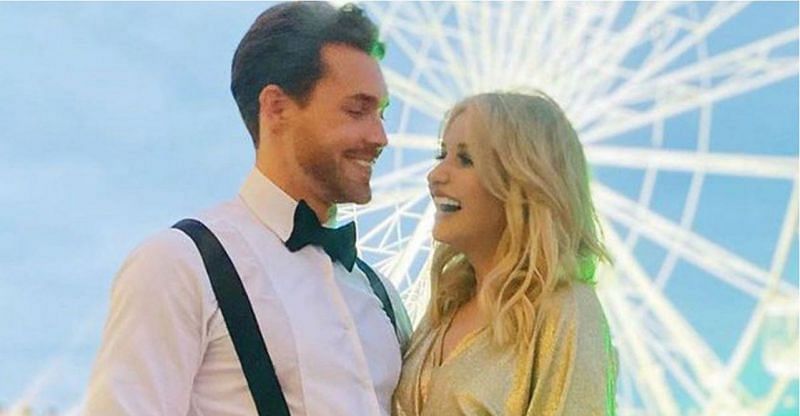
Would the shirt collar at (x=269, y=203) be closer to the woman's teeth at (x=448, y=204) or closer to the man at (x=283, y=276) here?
the man at (x=283, y=276)

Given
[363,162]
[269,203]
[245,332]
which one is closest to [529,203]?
[363,162]

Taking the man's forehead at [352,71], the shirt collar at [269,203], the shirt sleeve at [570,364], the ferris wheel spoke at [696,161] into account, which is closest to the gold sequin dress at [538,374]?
the shirt sleeve at [570,364]

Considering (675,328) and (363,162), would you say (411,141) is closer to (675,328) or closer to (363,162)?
(675,328)

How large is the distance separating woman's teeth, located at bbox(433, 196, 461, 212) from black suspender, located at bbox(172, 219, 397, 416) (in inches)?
14.3

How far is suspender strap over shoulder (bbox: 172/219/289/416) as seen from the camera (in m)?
1.48

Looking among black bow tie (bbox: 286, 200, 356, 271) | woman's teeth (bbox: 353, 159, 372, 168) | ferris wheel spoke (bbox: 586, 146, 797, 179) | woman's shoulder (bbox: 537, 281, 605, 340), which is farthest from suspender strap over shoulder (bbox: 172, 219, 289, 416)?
ferris wheel spoke (bbox: 586, 146, 797, 179)

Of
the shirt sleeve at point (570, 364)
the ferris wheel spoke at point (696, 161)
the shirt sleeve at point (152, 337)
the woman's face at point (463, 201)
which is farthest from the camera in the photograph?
the ferris wheel spoke at point (696, 161)

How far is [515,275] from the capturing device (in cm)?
171

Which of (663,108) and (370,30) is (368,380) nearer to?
(370,30)

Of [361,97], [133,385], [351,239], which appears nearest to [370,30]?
[361,97]

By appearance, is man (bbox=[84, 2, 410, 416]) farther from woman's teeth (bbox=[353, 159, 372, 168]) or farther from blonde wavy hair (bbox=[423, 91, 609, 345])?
blonde wavy hair (bbox=[423, 91, 609, 345])

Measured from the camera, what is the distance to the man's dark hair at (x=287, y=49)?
5.52 feet

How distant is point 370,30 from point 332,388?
0.48m

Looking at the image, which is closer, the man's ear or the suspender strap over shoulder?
the suspender strap over shoulder
